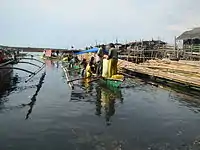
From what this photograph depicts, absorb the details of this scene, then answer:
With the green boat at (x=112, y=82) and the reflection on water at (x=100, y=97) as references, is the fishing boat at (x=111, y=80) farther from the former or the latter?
the reflection on water at (x=100, y=97)

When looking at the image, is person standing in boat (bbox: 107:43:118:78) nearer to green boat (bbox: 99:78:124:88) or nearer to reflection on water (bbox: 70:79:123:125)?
green boat (bbox: 99:78:124:88)

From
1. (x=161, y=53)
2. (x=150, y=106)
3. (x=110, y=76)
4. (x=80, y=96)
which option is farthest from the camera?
(x=161, y=53)

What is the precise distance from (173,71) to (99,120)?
40.4 ft

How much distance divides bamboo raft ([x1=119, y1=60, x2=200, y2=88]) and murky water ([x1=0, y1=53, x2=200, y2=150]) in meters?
1.33

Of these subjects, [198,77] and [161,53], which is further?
[161,53]

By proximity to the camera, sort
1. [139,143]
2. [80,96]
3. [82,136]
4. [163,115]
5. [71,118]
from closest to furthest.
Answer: [139,143], [82,136], [71,118], [163,115], [80,96]

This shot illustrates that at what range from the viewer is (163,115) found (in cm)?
1435

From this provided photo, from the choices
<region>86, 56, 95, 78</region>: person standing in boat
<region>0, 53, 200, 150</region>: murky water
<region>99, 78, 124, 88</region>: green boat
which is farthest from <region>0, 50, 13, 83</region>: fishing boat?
<region>99, 78, 124, 88</region>: green boat

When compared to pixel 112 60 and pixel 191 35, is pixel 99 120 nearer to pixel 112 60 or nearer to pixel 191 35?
pixel 112 60

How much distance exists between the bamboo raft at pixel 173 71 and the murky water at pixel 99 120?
4.35 ft

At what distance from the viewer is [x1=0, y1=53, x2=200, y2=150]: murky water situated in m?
10.1

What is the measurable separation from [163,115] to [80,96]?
6.28 m

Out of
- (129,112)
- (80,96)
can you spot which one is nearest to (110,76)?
(80,96)

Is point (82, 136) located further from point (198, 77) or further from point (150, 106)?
point (198, 77)
